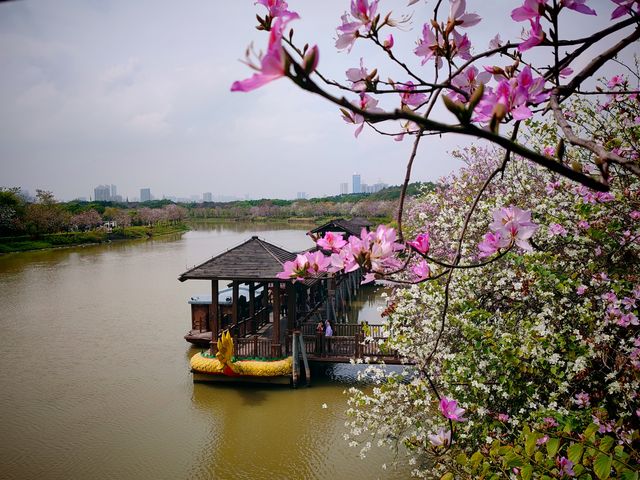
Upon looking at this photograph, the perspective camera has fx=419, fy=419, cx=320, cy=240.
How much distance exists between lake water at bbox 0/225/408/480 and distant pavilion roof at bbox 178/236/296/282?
2527mm

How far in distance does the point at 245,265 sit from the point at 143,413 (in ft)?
12.4

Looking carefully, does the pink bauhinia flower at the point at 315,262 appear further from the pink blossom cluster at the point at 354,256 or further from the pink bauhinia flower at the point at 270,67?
the pink bauhinia flower at the point at 270,67

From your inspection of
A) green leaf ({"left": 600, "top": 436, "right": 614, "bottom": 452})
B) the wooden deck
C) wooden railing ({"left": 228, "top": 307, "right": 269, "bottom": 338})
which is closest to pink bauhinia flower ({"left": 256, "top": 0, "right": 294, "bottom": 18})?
green leaf ({"left": 600, "top": 436, "right": 614, "bottom": 452})

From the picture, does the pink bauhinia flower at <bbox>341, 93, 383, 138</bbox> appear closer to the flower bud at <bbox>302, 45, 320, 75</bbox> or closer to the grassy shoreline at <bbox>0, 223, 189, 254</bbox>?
the flower bud at <bbox>302, 45, 320, 75</bbox>

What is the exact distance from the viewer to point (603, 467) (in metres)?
1.68

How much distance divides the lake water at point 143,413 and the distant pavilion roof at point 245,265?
2.53 m

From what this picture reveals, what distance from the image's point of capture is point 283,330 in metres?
11.6

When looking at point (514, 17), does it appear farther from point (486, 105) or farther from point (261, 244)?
point (261, 244)

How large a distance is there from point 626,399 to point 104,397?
9.82 metres

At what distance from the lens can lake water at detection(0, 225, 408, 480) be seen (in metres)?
6.86

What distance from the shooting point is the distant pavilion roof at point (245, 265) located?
31.6 feet

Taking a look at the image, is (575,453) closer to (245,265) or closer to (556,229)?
(556,229)

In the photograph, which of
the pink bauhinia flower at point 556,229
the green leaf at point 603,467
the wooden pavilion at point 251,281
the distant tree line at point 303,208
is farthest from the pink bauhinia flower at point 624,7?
the distant tree line at point 303,208

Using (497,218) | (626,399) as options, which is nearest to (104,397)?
(626,399)
